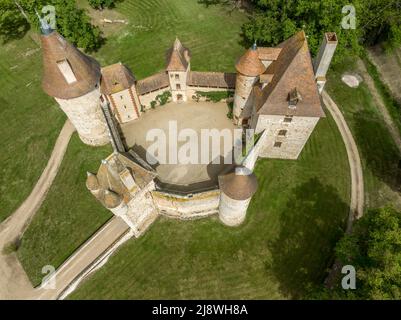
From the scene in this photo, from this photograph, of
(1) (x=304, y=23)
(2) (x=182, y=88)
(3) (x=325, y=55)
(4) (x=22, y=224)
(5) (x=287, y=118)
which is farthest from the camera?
(2) (x=182, y=88)

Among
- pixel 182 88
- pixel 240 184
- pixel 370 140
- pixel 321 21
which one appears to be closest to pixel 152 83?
pixel 182 88

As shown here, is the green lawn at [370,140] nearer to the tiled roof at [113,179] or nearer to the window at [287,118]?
the window at [287,118]

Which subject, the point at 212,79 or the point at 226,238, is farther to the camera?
the point at 212,79

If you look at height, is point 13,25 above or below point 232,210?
above

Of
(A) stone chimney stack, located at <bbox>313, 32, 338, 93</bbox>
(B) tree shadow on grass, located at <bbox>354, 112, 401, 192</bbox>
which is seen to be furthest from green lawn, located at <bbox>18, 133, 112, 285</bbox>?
(B) tree shadow on grass, located at <bbox>354, 112, 401, 192</bbox>

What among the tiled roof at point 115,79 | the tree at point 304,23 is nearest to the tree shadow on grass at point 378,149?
the tree at point 304,23

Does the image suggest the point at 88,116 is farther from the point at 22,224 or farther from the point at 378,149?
the point at 378,149
